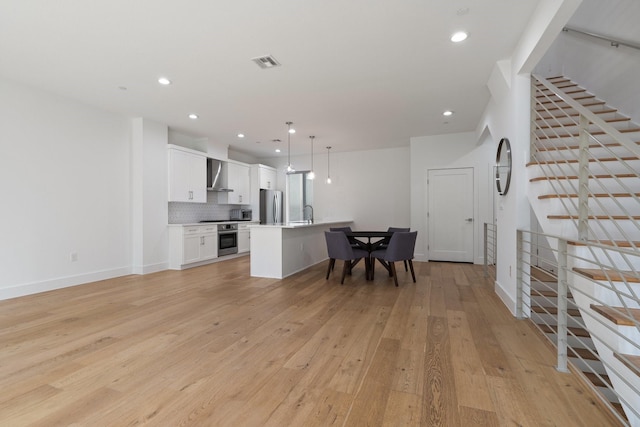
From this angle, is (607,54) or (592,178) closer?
(592,178)

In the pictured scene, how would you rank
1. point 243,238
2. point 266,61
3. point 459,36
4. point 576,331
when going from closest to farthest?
point 576,331 < point 459,36 < point 266,61 < point 243,238

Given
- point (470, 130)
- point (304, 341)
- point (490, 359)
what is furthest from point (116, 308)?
point (470, 130)

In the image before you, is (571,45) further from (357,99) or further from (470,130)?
(357,99)

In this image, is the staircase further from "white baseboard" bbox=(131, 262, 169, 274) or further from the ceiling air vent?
"white baseboard" bbox=(131, 262, 169, 274)

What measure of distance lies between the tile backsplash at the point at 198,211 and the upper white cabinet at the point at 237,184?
246 mm

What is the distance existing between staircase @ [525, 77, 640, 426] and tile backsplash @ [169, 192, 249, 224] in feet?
19.8

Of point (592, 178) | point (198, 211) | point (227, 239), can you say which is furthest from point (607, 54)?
point (198, 211)

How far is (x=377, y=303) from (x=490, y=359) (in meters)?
1.45

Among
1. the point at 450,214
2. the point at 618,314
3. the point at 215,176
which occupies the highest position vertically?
the point at 215,176

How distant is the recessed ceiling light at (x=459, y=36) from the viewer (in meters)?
2.76

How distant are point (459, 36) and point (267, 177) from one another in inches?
248

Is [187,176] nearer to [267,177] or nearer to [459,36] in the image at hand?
[267,177]

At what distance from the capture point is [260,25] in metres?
2.63

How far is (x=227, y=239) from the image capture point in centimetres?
667
